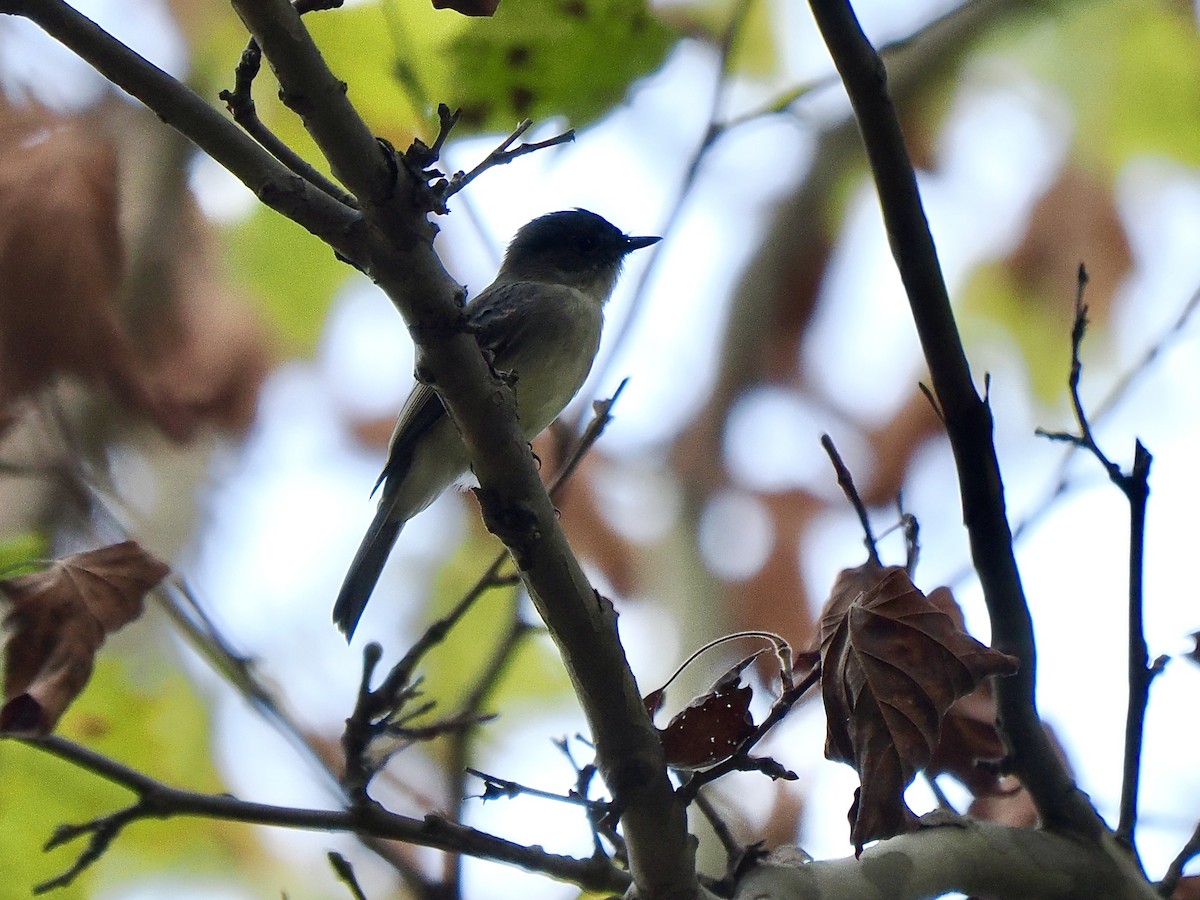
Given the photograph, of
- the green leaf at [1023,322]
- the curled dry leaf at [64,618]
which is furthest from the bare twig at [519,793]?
the green leaf at [1023,322]

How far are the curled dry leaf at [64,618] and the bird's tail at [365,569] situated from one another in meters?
1.61

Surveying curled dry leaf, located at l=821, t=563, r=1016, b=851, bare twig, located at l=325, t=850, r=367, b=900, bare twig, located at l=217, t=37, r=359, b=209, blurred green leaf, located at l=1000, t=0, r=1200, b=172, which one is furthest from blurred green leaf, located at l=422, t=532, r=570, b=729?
blurred green leaf, located at l=1000, t=0, r=1200, b=172

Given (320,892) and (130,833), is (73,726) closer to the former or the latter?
(130,833)

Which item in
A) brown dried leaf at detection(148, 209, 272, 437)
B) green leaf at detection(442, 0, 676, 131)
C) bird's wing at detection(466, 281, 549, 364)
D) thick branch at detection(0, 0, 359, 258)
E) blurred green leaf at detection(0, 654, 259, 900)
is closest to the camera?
thick branch at detection(0, 0, 359, 258)

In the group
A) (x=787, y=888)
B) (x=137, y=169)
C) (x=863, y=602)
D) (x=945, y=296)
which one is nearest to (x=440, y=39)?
(x=945, y=296)

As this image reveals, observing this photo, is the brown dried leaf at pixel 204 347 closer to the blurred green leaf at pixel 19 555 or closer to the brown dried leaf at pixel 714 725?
the blurred green leaf at pixel 19 555

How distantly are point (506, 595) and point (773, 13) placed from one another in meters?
3.09

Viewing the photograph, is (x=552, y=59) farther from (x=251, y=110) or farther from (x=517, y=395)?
(x=517, y=395)

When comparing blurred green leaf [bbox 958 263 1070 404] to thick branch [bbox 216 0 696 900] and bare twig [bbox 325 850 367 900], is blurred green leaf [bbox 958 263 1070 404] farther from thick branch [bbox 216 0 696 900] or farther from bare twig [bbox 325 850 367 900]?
bare twig [bbox 325 850 367 900]

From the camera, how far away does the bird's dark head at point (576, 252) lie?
4902 mm

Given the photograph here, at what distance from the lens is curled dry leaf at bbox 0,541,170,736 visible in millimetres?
1974

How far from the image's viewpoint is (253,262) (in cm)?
478

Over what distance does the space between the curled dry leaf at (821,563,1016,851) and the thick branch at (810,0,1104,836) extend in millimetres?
519

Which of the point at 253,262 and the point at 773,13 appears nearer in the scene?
the point at 253,262
